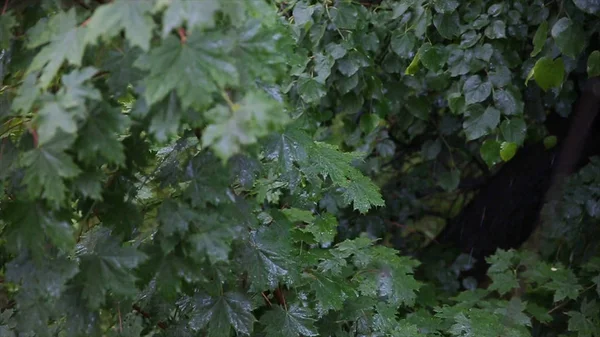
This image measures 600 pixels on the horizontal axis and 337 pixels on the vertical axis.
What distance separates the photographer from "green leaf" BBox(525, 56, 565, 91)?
180cm

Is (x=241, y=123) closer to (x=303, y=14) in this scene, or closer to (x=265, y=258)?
(x=265, y=258)

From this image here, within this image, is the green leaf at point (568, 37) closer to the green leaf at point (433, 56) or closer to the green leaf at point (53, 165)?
the green leaf at point (433, 56)

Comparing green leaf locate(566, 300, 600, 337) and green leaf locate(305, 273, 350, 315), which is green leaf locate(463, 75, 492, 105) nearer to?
green leaf locate(305, 273, 350, 315)

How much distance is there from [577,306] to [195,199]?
1757 millimetres

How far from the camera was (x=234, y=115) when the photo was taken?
0.82 m

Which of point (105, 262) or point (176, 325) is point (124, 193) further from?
point (176, 325)

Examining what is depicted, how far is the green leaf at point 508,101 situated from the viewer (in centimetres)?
187

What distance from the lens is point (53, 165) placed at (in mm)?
905

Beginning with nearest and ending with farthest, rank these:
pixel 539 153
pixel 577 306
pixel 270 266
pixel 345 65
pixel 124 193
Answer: pixel 124 193 < pixel 270 266 < pixel 345 65 < pixel 577 306 < pixel 539 153

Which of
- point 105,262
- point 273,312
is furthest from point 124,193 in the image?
point 273,312

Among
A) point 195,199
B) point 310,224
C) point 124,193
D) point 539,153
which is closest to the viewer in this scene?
point 195,199

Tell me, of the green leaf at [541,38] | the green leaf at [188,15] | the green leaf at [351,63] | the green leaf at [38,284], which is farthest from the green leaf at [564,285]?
the green leaf at [188,15]

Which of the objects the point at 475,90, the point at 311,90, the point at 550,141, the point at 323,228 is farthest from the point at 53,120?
the point at 550,141

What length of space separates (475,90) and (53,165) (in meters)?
1.30
